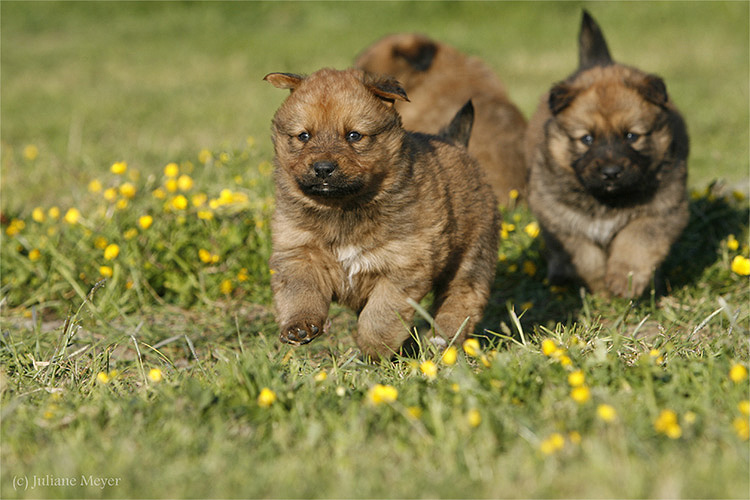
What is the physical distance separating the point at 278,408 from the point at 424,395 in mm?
426

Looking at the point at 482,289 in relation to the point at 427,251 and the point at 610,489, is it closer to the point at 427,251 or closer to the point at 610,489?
the point at 427,251

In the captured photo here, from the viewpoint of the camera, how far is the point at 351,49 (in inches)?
541

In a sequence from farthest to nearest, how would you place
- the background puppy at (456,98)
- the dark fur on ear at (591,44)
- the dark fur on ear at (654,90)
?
the background puppy at (456,98) → the dark fur on ear at (591,44) → the dark fur on ear at (654,90)

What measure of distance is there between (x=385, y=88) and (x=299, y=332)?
995 mm

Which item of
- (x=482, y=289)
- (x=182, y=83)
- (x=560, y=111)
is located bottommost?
(x=182, y=83)

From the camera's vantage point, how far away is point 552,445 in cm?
208

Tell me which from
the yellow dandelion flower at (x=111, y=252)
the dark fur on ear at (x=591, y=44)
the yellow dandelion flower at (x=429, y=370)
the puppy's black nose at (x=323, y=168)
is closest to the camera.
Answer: the yellow dandelion flower at (x=429, y=370)

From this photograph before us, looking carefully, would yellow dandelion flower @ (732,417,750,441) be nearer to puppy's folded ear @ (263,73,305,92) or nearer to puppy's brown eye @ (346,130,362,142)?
puppy's brown eye @ (346,130,362,142)

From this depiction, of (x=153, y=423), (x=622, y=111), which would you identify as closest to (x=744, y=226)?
(x=622, y=111)

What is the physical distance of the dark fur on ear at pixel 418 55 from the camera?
627 cm

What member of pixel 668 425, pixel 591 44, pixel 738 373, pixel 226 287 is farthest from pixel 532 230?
pixel 668 425

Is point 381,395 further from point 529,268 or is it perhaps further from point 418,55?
point 418,55

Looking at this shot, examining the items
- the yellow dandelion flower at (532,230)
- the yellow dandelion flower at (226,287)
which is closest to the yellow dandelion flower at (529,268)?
the yellow dandelion flower at (532,230)

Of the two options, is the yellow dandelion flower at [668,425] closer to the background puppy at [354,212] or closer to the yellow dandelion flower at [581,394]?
the yellow dandelion flower at [581,394]
